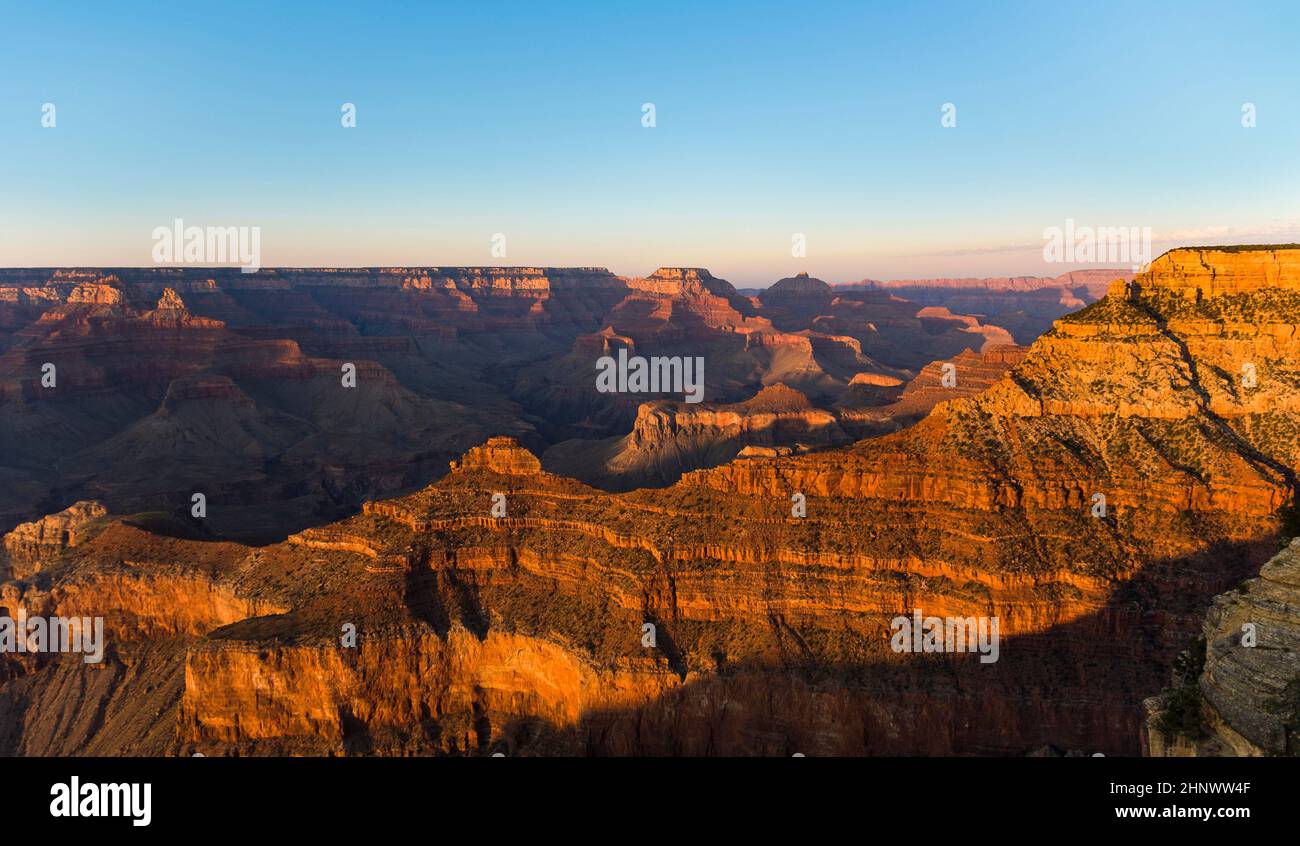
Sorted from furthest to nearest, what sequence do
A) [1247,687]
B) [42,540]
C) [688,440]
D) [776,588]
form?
1. [688,440]
2. [42,540]
3. [776,588]
4. [1247,687]

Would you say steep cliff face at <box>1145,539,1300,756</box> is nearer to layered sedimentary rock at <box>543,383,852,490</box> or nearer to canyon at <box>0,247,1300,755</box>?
canyon at <box>0,247,1300,755</box>

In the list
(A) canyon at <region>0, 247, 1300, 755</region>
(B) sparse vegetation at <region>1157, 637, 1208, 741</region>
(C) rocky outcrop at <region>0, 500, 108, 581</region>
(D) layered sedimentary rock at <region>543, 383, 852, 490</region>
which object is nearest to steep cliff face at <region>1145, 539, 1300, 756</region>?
(B) sparse vegetation at <region>1157, 637, 1208, 741</region>

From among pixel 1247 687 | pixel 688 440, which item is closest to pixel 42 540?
pixel 1247 687

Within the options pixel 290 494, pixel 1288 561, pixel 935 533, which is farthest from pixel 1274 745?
pixel 290 494

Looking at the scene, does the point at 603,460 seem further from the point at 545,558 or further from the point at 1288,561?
the point at 1288,561

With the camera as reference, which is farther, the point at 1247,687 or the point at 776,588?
the point at 776,588

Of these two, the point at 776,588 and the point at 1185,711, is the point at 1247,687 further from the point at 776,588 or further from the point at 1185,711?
the point at 776,588

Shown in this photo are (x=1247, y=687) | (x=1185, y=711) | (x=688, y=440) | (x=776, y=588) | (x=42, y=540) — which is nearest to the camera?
(x=1247, y=687)

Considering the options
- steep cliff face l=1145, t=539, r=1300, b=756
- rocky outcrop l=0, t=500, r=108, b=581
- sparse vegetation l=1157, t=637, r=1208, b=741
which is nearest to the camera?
steep cliff face l=1145, t=539, r=1300, b=756
